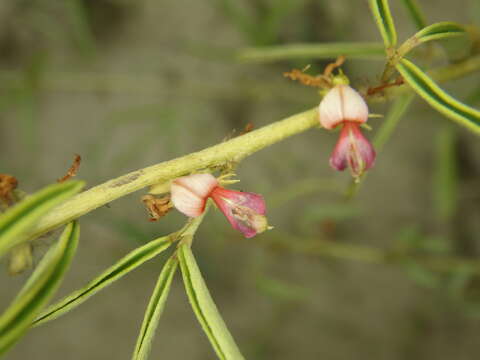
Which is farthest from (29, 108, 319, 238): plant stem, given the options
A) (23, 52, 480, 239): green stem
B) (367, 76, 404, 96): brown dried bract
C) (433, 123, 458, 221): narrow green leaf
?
(433, 123, 458, 221): narrow green leaf

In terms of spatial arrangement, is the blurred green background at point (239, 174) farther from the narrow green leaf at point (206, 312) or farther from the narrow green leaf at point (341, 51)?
the narrow green leaf at point (206, 312)

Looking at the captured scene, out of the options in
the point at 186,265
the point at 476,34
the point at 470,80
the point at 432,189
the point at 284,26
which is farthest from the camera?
the point at 432,189

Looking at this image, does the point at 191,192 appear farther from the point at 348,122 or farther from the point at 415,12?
the point at 415,12

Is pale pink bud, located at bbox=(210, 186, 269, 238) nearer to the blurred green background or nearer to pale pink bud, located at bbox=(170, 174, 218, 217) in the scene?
pale pink bud, located at bbox=(170, 174, 218, 217)

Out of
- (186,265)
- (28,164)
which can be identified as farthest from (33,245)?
(28,164)

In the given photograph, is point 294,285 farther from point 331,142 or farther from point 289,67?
point 289,67

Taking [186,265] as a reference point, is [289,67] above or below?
above

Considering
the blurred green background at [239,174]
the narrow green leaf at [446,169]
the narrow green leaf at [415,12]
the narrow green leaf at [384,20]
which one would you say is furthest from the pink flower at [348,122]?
the blurred green background at [239,174]
